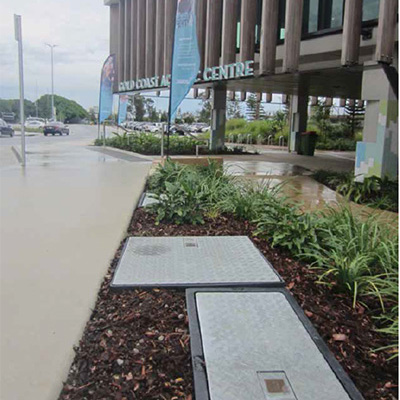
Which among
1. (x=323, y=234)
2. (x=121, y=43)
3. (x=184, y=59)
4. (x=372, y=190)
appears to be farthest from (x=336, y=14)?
(x=121, y=43)

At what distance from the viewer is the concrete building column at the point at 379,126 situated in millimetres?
8876

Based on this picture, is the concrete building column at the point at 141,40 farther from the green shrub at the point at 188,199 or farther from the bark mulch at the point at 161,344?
the bark mulch at the point at 161,344

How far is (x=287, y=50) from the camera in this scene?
1146cm

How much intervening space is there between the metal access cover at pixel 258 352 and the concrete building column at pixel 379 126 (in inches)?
266

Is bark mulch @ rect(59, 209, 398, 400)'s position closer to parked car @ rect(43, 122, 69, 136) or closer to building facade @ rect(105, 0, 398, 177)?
building facade @ rect(105, 0, 398, 177)

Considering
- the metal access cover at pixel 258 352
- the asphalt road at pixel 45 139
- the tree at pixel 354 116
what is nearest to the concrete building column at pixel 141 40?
the asphalt road at pixel 45 139

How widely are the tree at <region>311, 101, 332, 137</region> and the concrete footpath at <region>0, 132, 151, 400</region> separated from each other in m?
25.4

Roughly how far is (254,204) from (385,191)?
396 centimetres

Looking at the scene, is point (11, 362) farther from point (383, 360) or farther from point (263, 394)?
point (383, 360)

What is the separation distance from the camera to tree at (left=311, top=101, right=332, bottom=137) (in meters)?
31.2

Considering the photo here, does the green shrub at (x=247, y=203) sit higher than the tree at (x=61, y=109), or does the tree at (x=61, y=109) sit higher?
the tree at (x=61, y=109)

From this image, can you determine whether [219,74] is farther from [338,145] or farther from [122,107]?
[338,145]

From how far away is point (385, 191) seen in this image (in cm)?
827

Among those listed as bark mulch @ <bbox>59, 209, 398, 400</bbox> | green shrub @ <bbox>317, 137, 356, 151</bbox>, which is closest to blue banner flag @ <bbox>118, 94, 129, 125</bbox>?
green shrub @ <bbox>317, 137, 356, 151</bbox>
